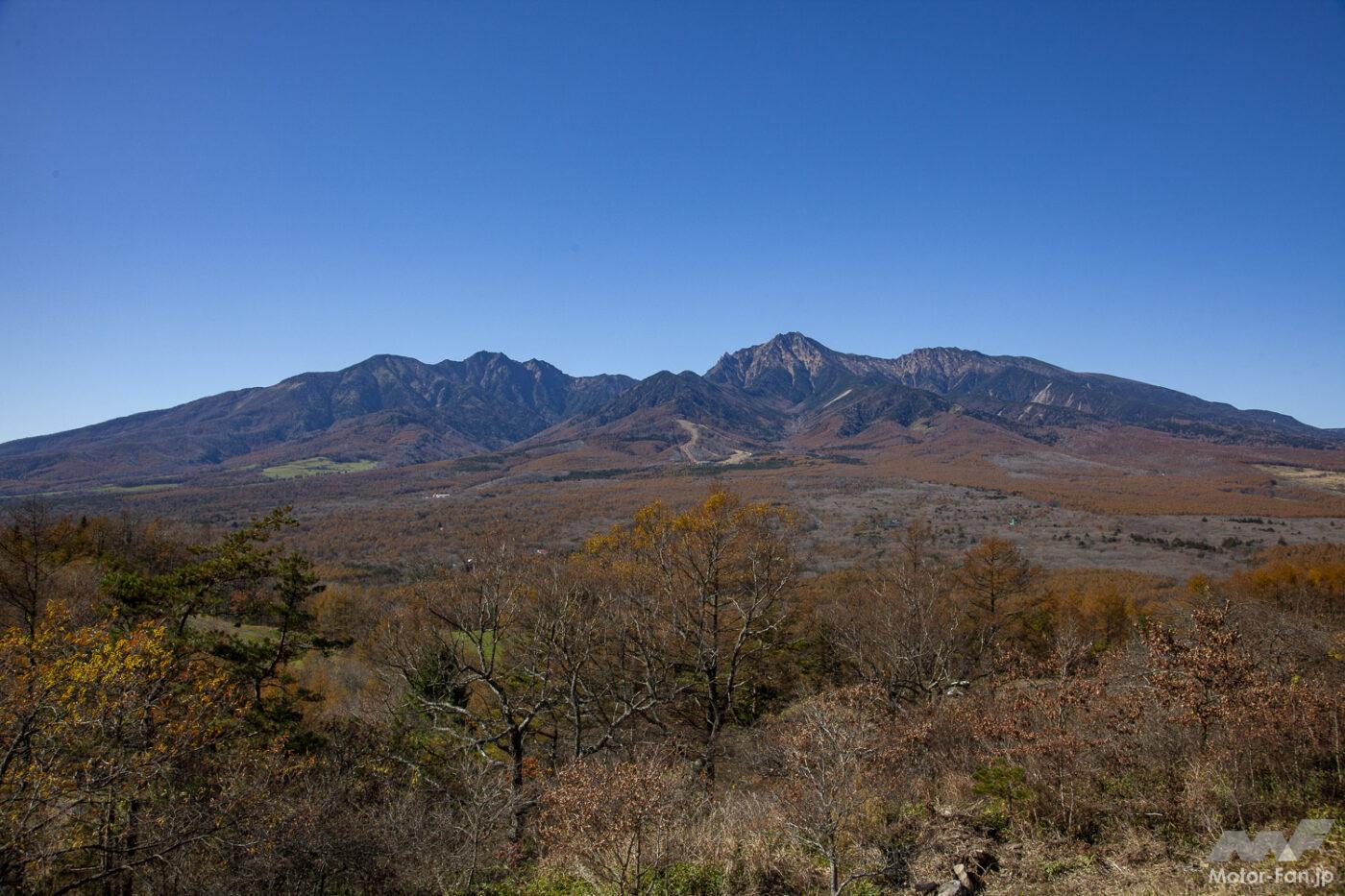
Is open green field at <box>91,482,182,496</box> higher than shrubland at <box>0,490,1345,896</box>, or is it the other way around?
shrubland at <box>0,490,1345,896</box>

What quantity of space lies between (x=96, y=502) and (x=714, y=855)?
172388 mm

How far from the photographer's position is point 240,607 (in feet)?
63.0

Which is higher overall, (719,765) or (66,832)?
(66,832)

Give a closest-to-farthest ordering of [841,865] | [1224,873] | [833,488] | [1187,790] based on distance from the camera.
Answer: [1224,873], [1187,790], [841,865], [833,488]

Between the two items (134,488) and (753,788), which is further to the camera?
(134,488)

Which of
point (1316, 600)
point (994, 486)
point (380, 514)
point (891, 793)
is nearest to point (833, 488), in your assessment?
point (994, 486)

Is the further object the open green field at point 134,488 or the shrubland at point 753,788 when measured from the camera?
the open green field at point 134,488

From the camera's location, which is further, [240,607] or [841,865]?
[240,607]

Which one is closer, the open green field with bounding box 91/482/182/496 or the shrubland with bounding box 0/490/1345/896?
the shrubland with bounding box 0/490/1345/896

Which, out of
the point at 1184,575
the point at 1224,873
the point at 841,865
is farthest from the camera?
the point at 1184,575

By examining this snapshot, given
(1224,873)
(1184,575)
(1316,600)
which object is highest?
(1224,873)

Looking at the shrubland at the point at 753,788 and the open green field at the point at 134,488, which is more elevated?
the shrubland at the point at 753,788

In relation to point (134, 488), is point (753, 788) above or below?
below

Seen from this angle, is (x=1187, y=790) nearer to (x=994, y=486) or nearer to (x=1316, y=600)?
(x=1316, y=600)
